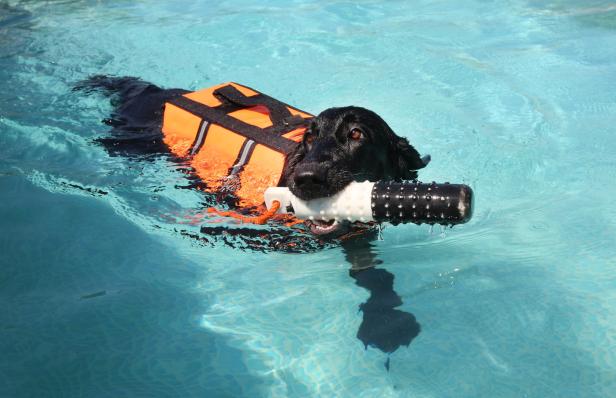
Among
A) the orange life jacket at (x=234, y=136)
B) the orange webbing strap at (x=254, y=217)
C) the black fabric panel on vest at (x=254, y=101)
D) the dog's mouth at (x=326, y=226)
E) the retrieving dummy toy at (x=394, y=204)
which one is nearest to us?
the retrieving dummy toy at (x=394, y=204)

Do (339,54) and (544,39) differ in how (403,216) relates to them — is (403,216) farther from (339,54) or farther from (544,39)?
(544,39)

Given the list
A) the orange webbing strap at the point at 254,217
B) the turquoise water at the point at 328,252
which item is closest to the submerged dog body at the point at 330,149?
the orange webbing strap at the point at 254,217

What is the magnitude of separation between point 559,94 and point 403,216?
4.49 m

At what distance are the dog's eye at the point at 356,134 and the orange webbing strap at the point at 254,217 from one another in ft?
2.20

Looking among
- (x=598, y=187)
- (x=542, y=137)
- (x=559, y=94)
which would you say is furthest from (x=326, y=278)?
(x=559, y=94)

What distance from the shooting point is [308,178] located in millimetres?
3596

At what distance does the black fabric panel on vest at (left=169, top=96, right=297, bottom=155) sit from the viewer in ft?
16.3

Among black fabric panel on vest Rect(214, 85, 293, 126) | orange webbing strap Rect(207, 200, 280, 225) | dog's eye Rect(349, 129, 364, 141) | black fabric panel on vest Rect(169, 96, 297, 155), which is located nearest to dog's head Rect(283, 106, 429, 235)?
dog's eye Rect(349, 129, 364, 141)

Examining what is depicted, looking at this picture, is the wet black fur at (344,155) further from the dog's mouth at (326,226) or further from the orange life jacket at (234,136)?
the orange life jacket at (234,136)

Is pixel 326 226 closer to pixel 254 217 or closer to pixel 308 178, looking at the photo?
pixel 308 178

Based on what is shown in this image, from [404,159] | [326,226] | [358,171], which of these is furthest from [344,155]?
[404,159]

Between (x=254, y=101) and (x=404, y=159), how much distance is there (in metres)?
1.48

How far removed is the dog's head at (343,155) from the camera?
3.63m

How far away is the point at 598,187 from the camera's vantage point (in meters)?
5.12
